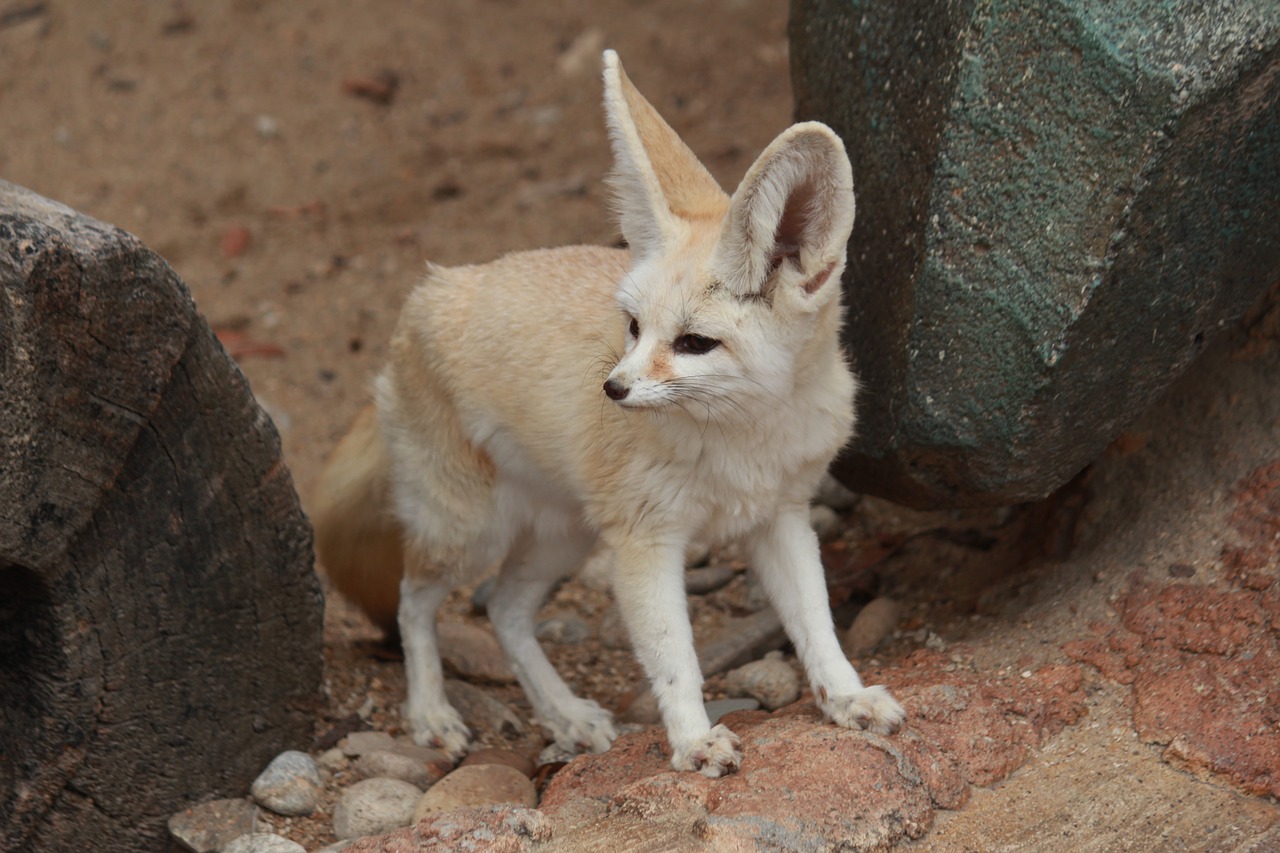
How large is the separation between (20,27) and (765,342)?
6.93m

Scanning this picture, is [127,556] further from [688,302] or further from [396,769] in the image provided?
[688,302]

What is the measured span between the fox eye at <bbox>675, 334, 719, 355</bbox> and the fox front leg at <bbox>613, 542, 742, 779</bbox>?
54cm

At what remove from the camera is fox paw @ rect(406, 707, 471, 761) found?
12.6ft

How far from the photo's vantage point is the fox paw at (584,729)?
3.77m

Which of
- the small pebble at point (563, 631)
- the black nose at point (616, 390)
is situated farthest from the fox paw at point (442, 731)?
the black nose at point (616, 390)

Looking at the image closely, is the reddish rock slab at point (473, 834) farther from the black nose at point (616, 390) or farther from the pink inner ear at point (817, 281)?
the pink inner ear at point (817, 281)

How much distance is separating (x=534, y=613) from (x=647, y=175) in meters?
1.57

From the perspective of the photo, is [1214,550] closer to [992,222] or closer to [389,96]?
[992,222]

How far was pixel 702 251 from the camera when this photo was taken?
9.71 ft

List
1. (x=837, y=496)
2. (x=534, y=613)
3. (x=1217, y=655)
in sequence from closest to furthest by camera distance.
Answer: (x=1217, y=655), (x=534, y=613), (x=837, y=496)

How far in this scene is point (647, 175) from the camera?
3006 mm

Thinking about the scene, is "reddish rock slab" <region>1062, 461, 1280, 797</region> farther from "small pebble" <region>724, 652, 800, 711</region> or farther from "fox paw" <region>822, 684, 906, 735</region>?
A: "small pebble" <region>724, 652, 800, 711</region>

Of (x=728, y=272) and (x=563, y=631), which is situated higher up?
(x=728, y=272)

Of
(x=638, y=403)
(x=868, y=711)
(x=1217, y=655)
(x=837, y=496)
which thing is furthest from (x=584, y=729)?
(x=1217, y=655)
